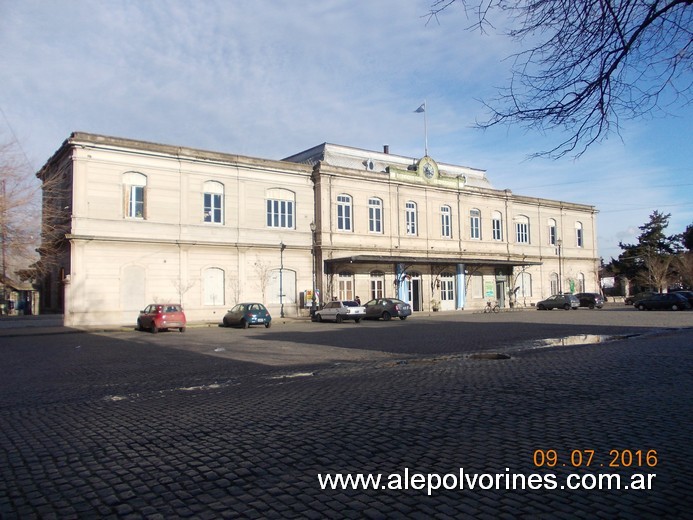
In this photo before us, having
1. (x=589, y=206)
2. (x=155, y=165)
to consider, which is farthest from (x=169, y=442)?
(x=589, y=206)

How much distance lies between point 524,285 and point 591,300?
6.30 metres

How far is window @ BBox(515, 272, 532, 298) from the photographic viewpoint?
53062 millimetres

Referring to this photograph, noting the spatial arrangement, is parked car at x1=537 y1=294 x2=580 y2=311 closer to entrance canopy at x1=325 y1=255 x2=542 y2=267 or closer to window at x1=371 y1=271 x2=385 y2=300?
entrance canopy at x1=325 y1=255 x2=542 y2=267

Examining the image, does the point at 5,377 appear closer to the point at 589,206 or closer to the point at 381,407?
the point at 381,407

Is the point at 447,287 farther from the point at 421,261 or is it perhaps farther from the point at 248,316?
the point at 248,316

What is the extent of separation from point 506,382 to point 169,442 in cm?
644

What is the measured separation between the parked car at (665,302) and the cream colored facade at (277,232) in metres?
10.5

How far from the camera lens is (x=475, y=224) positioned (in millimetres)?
50688

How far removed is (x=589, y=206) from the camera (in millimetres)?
60844

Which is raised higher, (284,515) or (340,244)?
(340,244)

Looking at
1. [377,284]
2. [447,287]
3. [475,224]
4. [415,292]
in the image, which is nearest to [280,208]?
[377,284]

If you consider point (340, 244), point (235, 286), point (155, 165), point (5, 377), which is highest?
point (155, 165)

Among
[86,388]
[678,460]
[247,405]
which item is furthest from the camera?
[86,388]

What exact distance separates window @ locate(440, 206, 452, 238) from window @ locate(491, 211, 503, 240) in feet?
20.4
